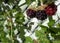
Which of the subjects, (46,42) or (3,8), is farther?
(3,8)

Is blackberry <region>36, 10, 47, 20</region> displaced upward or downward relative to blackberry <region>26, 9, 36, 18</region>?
downward

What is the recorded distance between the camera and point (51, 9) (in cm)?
132

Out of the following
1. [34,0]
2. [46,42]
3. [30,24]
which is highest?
[34,0]

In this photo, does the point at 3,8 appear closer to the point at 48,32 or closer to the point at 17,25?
the point at 17,25

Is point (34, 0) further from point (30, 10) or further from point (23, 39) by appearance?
point (23, 39)

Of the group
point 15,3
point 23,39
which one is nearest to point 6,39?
point 23,39

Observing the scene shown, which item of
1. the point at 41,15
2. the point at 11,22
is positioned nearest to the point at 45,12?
the point at 41,15

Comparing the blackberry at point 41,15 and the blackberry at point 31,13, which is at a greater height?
the blackberry at point 31,13

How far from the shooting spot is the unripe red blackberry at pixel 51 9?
1.32 metres

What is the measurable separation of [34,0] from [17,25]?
0.17 meters

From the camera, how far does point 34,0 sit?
53.9 inches

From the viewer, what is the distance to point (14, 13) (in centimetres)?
141

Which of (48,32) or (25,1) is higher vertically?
(25,1)

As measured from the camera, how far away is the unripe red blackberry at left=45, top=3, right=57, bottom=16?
4.34 ft
